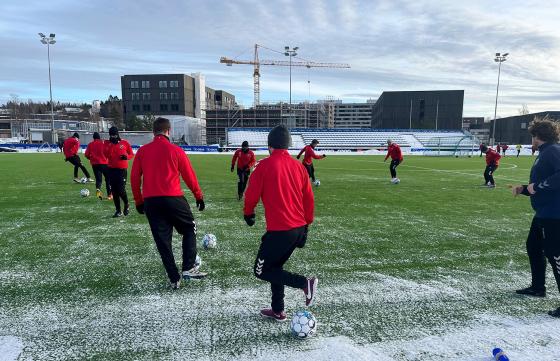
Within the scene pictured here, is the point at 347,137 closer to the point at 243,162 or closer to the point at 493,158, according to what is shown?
the point at 493,158

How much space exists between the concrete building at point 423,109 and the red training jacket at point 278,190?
103078mm

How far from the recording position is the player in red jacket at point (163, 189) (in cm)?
463

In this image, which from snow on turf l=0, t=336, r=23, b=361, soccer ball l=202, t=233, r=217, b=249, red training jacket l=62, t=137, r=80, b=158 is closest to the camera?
snow on turf l=0, t=336, r=23, b=361

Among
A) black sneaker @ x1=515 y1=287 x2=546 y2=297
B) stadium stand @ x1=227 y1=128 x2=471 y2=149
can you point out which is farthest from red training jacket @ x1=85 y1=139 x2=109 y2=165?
stadium stand @ x1=227 y1=128 x2=471 y2=149

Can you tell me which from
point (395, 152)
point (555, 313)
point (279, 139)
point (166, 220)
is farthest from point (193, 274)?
point (395, 152)

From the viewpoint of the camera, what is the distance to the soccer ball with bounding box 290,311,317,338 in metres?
3.62

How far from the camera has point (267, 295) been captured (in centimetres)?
464

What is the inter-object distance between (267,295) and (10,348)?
2.65m

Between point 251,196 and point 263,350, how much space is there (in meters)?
1.46

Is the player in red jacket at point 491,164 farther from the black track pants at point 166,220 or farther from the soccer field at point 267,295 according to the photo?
the black track pants at point 166,220

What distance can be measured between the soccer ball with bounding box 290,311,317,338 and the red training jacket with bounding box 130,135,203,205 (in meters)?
2.20

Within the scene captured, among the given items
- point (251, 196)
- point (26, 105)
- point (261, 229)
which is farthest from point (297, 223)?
point (26, 105)

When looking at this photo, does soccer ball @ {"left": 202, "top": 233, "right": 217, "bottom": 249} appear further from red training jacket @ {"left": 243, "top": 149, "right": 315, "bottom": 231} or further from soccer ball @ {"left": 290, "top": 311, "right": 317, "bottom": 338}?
soccer ball @ {"left": 290, "top": 311, "right": 317, "bottom": 338}

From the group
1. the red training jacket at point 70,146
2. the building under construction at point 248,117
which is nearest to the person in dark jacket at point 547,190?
the red training jacket at point 70,146
